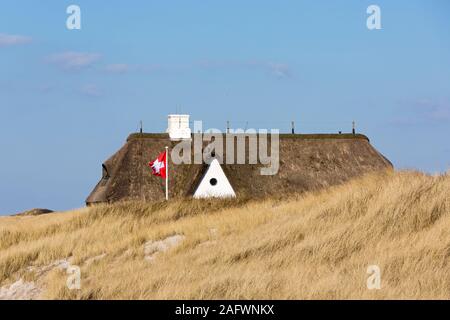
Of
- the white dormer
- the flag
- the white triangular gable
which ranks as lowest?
the white triangular gable

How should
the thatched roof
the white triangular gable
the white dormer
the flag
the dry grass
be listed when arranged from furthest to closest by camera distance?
the white dormer, the thatched roof, the white triangular gable, the flag, the dry grass

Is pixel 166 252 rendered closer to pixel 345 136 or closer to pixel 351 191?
pixel 351 191

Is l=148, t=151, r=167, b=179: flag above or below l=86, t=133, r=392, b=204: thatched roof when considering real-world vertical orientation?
above

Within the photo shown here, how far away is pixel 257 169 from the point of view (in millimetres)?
55844

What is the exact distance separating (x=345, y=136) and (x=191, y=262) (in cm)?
4755

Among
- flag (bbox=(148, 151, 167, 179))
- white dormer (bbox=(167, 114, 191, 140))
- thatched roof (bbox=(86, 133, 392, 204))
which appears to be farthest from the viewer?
white dormer (bbox=(167, 114, 191, 140))

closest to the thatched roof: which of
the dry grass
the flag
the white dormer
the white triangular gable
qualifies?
the white triangular gable

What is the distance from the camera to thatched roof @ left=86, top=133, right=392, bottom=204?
54.6 metres

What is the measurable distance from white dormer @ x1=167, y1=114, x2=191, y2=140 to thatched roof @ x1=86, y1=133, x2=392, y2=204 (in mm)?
602

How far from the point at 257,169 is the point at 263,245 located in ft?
129

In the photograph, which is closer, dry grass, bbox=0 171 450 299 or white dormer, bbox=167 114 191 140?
dry grass, bbox=0 171 450 299

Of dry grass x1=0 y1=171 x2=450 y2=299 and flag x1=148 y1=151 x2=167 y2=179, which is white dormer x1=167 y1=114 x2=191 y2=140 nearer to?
flag x1=148 y1=151 x2=167 y2=179

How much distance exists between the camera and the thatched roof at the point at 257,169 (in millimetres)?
54625
